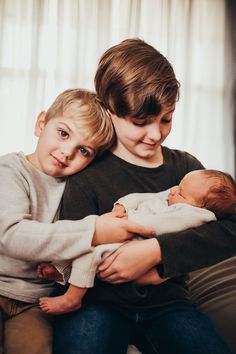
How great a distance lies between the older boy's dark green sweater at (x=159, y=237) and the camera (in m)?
1.21

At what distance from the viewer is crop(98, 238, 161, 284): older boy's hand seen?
1.17 m

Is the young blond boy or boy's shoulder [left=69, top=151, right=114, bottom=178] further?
boy's shoulder [left=69, top=151, right=114, bottom=178]

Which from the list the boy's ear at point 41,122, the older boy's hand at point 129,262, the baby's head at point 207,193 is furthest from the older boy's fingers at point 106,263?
the boy's ear at point 41,122

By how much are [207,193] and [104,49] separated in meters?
2.72

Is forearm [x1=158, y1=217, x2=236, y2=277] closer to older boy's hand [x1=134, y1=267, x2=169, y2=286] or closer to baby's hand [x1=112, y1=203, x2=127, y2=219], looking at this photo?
older boy's hand [x1=134, y1=267, x2=169, y2=286]

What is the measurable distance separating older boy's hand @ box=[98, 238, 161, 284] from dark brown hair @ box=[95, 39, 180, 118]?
1.29ft

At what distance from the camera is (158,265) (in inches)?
48.0

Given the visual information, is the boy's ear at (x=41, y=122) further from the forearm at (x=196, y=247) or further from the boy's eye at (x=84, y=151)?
the forearm at (x=196, y=247)

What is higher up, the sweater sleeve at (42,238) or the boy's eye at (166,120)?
the boy's eye at (166,120)

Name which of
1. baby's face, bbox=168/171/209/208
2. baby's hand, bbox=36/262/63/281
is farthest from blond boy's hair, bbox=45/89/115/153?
baby's hand, bbox=36/262/63/281

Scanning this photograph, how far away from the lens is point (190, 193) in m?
1.35

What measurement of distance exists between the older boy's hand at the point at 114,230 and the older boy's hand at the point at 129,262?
0.12 ft

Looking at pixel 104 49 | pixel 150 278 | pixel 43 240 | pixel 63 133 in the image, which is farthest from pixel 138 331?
pixel 104 49

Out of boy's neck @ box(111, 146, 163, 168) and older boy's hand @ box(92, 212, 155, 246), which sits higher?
boy's neck @ box(111, 146, 163, 168)
